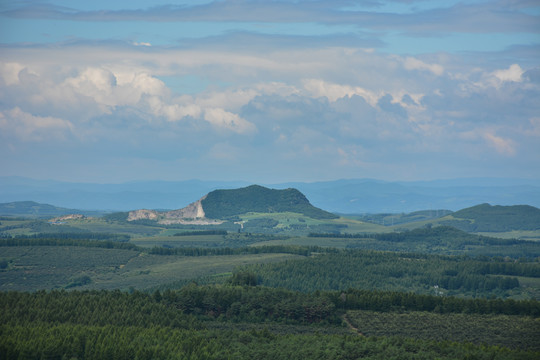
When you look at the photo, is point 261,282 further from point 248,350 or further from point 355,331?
point 248,350

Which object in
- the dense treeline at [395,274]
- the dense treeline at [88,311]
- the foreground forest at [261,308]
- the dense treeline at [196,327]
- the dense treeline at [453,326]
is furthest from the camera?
the dense treeline at [395,274]

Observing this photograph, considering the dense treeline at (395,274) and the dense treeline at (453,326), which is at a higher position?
the dense treeline at (395,274)

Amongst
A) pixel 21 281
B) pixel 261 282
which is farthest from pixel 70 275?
pixel 261 282

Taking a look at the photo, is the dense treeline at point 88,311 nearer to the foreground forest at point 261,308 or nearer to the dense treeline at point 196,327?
the dense treeline at point 196,327

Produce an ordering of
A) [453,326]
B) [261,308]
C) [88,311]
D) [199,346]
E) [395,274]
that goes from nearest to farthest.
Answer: [199,346] < [88,311] < [453,326] < [261,308] < [395,274]

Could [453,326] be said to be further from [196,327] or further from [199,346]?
[199,346]

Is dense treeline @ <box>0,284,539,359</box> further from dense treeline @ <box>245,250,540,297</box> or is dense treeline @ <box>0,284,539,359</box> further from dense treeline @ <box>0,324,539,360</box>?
dense treeline @ <box>245,250,540,297</box>

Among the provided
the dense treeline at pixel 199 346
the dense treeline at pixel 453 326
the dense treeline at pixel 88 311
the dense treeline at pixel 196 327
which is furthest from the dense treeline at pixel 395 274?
the dense treeline at pixel 199 346

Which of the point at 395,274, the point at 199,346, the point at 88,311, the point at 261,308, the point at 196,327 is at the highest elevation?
the point at 88,311

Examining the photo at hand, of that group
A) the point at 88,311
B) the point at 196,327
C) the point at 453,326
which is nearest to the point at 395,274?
the point at 453,326

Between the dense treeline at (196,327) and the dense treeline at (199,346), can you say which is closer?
the dense treeline at (199,346)
